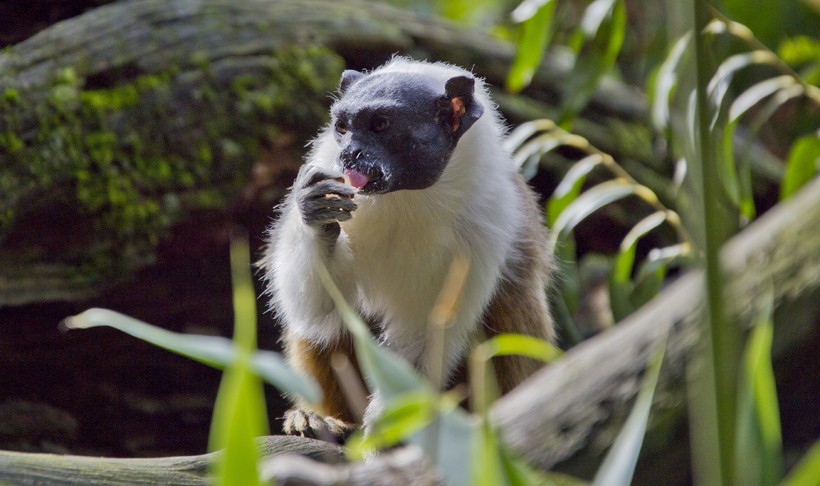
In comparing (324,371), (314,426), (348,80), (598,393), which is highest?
(348,80)

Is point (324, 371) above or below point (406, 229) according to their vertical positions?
below

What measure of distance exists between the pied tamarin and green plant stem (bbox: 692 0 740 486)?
6.19 ft

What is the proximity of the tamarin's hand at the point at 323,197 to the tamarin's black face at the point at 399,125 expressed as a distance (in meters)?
0.06

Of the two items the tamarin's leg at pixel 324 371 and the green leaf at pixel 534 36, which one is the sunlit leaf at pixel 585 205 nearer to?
the green leaf at pixel 534 36

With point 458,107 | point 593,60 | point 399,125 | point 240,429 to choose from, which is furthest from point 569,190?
point 240,429

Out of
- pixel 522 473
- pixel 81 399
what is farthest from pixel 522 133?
pixel 522 473

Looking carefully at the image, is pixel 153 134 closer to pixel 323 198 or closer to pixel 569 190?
pixel 323 198

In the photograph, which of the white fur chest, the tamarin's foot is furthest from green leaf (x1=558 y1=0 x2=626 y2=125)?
the tamarin's foot

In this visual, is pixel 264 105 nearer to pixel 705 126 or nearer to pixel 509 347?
pixel 509 347

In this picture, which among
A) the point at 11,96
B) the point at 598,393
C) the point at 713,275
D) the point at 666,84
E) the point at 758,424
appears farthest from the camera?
the point at 666,84

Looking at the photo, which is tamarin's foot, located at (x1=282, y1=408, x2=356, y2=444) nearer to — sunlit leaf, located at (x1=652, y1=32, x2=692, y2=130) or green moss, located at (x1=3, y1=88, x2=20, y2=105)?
green moss, located at (x1=3, y1=88, x2=20, y2=105)

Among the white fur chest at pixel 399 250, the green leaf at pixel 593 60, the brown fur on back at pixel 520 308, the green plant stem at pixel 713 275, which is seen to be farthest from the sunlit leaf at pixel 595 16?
the green plant stem at pixel 713 275

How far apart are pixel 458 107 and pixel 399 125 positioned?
10.1 inches

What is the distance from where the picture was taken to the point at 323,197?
8.77ft
